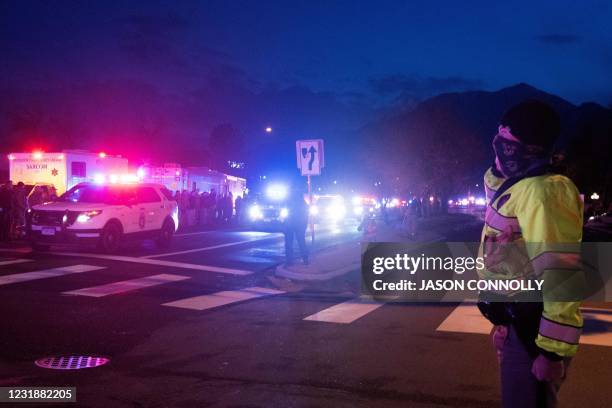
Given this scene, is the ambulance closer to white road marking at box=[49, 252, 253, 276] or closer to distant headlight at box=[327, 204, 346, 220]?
white road marking at box=[49, 252, 253, 276]

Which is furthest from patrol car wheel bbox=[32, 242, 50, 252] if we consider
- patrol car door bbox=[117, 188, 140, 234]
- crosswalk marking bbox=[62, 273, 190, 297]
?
crosswalk marking bbox=[62, 273, 190, 297]

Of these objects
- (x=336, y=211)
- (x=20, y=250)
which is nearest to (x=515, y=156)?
(x=20, y=250)

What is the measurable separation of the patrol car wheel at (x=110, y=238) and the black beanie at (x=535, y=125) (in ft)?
48.6

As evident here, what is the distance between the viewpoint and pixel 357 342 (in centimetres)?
738

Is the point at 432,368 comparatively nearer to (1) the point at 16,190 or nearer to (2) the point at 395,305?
(2) the point at 395,305

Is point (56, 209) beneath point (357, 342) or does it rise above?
above

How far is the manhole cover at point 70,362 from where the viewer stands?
6262 millimetres

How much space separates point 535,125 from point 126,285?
9.79m

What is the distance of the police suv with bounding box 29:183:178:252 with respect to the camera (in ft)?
52.4

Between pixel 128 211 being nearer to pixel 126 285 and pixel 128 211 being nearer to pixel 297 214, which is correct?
pixel 297 214

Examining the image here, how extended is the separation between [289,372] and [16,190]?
1703cm

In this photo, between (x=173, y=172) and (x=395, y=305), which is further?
(x=173, y=172)

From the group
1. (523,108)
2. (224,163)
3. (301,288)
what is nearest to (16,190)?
(301,288)

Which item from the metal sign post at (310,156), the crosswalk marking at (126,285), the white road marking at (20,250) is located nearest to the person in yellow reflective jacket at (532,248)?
the crosswalk marking at (126,285)
